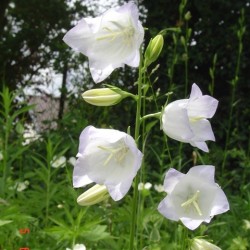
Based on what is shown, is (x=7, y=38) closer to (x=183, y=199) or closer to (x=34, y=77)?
(x=34, y=77)

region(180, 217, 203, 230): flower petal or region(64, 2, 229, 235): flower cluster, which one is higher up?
region(64, 2, 229, 235): flower cluster

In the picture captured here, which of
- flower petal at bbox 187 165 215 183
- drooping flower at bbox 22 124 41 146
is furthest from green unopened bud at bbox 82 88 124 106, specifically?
drooping flower at bbox 22 124 41 146

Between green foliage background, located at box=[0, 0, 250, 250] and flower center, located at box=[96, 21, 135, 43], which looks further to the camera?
green foliage background, located at box=[0, 0, 250, 250]

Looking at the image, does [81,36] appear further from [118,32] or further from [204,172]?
[204,172]

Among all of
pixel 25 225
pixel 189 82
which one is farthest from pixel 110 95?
pixel 189 82

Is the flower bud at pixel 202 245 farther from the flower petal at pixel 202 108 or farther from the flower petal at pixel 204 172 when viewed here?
the flower petal at pixel 202 108

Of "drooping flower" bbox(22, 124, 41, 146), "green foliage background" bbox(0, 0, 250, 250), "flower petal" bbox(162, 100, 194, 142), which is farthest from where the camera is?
"drooping flower" bbox(22, 124, 41, 146)

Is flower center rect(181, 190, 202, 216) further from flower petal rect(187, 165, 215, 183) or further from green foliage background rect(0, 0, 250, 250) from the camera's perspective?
green foliage background rect(0, 0, 250, 250)

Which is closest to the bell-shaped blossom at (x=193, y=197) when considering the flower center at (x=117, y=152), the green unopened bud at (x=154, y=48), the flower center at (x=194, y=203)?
the flower center at (x=194, y=203)
